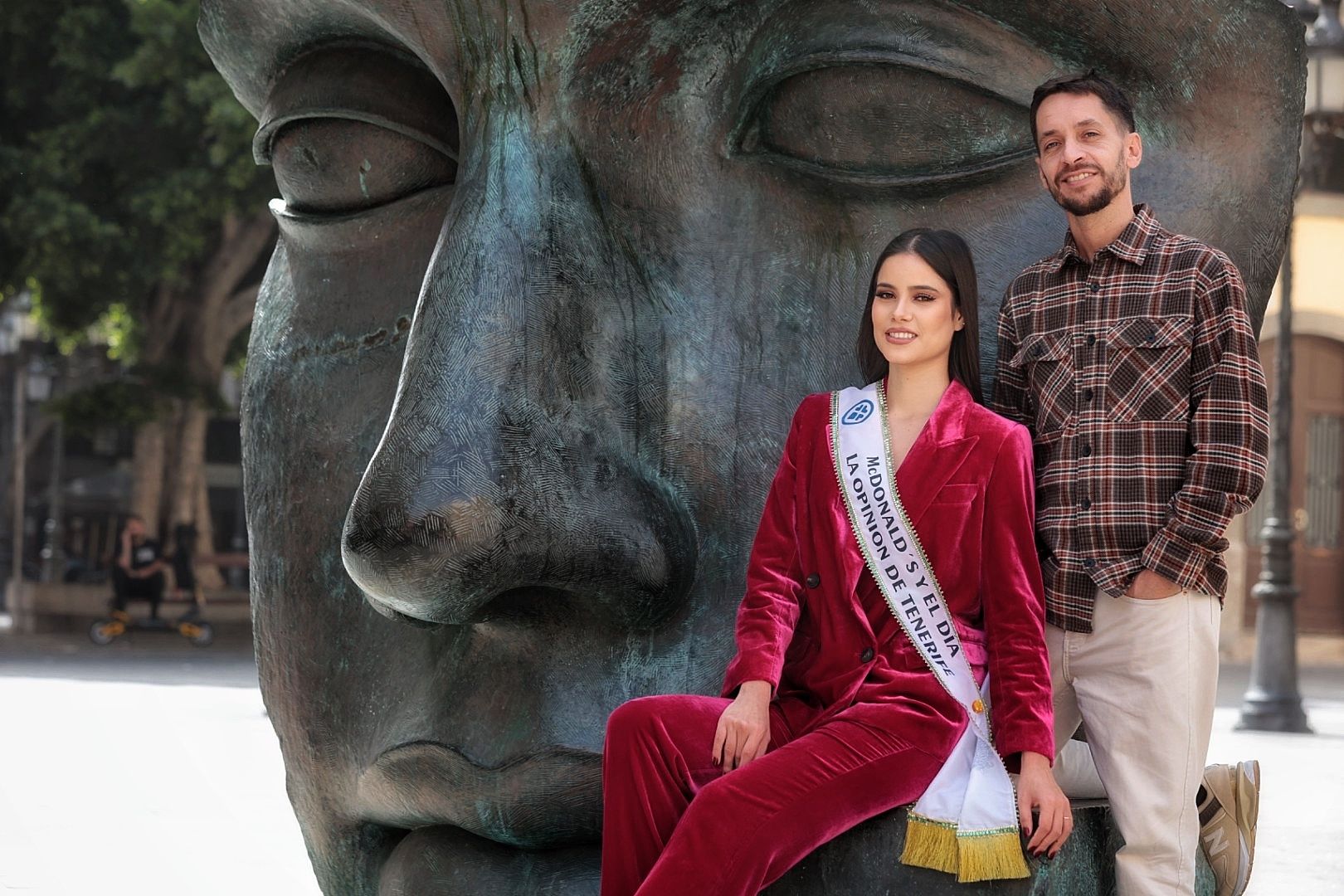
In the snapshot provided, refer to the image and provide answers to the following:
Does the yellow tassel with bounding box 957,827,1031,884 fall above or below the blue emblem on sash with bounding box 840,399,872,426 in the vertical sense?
below

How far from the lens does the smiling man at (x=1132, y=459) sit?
7.08 feet

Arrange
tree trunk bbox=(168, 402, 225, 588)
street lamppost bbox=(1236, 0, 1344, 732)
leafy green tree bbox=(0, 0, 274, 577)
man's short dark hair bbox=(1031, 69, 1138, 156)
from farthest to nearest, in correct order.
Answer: tree trunk bbox=(168, 402, 225, 588) < leafy green tree bbox=(0, 0, 274, 577) < street lamppost bbox=(1236, 0, 1344, 732) < man's short dark hair bbox=(1031, 69, 1138, 156)

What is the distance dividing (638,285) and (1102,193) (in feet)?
1.84

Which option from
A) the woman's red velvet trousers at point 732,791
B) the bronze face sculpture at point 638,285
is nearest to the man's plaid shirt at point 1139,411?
the bronze face sculpture at point 638,285

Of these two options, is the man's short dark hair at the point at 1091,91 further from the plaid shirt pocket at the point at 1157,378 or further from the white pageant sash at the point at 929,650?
the white pageant sash at the point at 929,650

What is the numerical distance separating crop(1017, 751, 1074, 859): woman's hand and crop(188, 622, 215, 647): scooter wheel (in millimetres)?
18092

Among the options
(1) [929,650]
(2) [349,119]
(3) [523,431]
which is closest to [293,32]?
(2) [349,119]

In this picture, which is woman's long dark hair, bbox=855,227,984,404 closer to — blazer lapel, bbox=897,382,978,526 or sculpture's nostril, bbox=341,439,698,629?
blazer lapel, bbox=897,382,978,526

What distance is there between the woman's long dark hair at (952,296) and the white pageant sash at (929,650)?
0.20 ft

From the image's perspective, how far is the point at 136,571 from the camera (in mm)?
19484

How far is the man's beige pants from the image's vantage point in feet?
7.10

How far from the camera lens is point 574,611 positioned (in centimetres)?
219

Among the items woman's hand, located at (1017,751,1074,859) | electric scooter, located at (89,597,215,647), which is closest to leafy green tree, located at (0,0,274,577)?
electric scooter, located at (89,597,215,647)

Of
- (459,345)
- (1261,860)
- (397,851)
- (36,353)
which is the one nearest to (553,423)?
(459,345)
